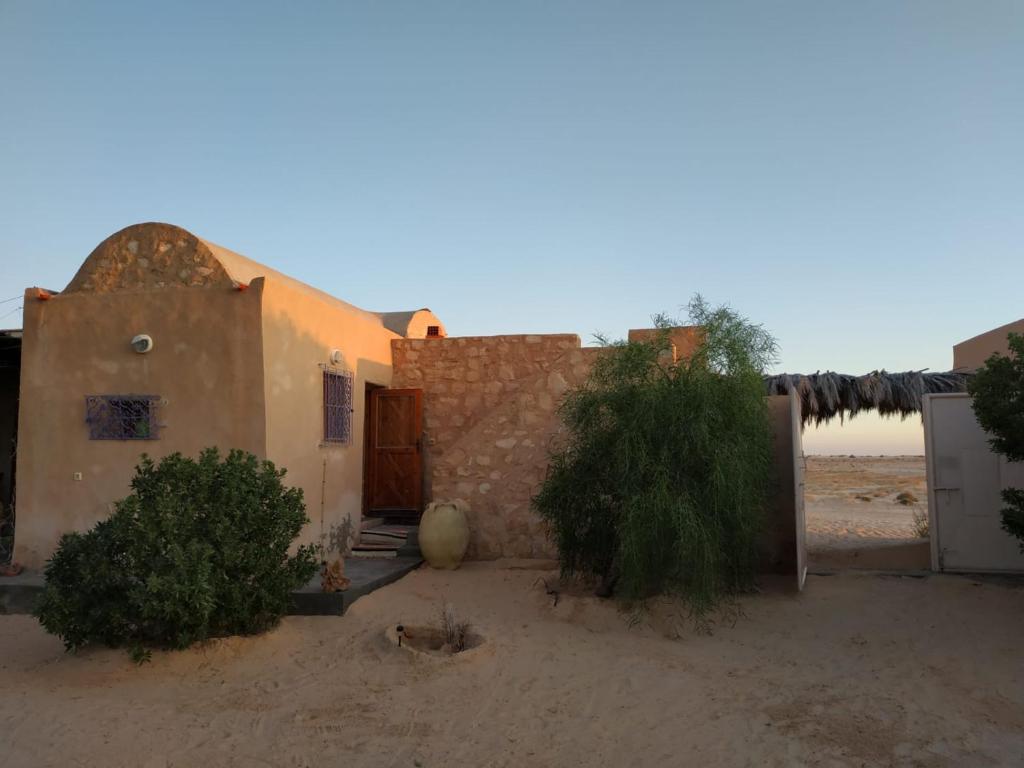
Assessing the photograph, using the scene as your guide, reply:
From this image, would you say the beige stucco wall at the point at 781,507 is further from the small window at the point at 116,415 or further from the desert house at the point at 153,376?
the small window at the point at 116,415

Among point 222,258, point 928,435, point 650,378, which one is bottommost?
point 928,435

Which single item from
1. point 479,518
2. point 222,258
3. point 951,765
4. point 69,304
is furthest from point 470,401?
point 951,765

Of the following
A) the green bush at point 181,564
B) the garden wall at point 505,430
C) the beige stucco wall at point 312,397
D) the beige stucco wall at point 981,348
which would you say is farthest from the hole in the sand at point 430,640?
the beige stucco wall at point 981,348

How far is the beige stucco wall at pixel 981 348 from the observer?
36.7 ft

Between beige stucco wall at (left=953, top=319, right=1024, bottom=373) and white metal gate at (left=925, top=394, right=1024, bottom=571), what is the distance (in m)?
3.56

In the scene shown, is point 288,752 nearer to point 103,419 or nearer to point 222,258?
point 103,419

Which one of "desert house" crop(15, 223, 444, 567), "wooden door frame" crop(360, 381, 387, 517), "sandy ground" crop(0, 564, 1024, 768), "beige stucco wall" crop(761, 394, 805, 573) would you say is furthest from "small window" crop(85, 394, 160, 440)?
"beige stucco wall" crop(761, 394, 805, 573)

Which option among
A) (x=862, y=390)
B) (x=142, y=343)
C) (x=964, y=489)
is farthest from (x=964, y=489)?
(x=142, y=343)

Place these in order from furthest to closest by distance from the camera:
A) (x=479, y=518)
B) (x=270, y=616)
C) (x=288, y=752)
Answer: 1. (x=479, y=518)
2. (x=270, y=616)
3. (x=288, y=752)

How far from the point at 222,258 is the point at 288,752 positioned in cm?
562

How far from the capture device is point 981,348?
40.6 feet

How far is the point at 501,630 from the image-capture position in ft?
20.5

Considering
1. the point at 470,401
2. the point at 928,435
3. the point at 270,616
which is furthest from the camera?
the point at 470,401

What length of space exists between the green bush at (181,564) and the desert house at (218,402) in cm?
178
